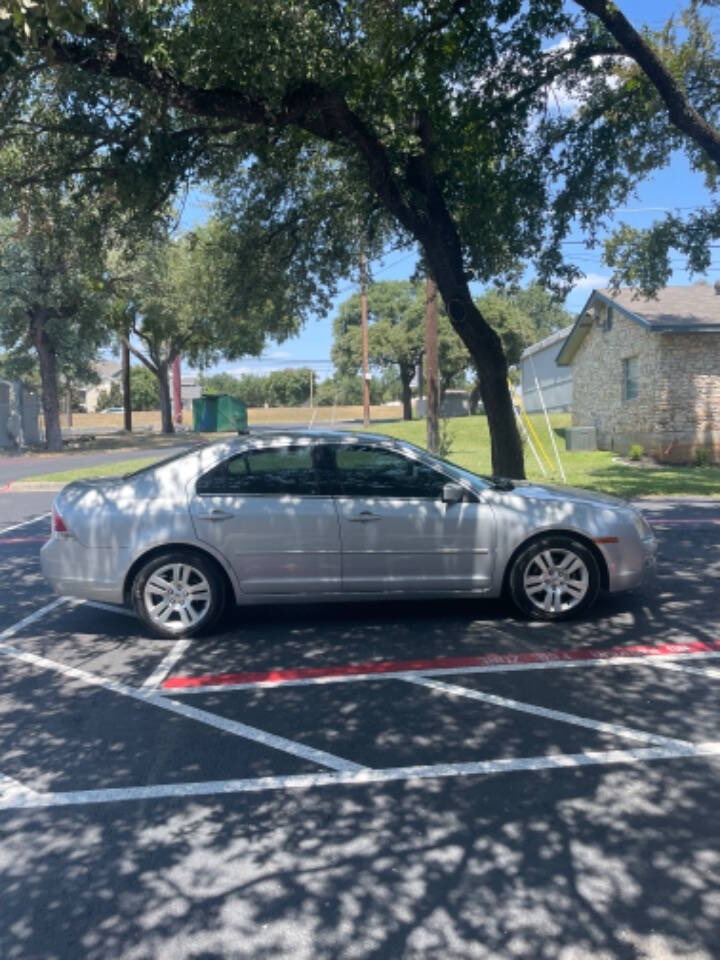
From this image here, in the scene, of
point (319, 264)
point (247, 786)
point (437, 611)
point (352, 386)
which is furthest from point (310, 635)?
point (352, 386)

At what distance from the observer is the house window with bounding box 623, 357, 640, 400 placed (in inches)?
938

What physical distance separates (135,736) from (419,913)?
2178mm

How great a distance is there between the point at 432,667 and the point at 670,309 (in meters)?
19.4

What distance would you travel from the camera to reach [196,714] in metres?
5.04

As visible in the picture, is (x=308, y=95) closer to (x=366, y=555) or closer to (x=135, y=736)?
(x=366, y=555)

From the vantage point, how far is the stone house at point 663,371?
21625 mm

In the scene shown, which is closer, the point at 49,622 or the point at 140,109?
the point at 49,622

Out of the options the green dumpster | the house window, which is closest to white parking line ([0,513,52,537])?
the house window

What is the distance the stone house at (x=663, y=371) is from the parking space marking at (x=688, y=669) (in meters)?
16.3

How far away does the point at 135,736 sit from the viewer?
4.75 meters

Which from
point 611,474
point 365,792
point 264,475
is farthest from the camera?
point 611,474

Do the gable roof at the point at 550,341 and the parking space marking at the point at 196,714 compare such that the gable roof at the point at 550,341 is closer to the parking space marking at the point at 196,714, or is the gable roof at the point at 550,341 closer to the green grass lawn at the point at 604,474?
the green grass lawn at the point at 604,474

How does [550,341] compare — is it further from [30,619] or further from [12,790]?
[12,790]

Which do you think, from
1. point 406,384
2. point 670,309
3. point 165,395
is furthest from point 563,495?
point 406,384
